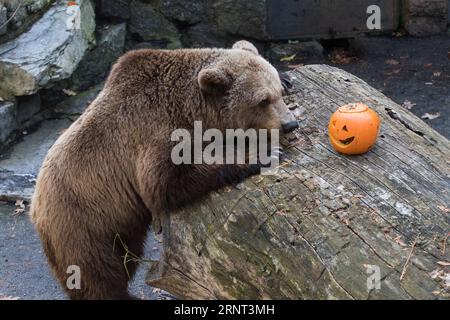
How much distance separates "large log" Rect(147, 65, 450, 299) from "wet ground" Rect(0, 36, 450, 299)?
1759 mm

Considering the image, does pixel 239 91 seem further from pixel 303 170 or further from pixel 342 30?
pixel 342 30

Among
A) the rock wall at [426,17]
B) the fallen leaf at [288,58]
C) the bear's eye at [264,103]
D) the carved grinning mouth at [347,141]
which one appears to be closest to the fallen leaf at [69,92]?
the fallen leaf at [288,58]

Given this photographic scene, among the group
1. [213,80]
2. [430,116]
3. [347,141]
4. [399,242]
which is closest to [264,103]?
[213,80]

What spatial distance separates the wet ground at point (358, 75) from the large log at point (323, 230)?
1759 mm

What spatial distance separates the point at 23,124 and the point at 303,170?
4833 millimetres

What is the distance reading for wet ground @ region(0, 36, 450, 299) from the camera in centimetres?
600

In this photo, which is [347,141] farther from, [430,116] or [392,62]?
[392,62]

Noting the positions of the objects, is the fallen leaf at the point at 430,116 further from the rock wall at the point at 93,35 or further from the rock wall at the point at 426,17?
the rock wall at the point at 426,17

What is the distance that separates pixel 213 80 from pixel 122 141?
71cm

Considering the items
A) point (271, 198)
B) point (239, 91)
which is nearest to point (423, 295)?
point (271, 198)

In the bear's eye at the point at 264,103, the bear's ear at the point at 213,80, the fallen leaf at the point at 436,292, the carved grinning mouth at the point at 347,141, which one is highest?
the bear's ear at the point at 213,80

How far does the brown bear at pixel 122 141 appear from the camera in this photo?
14.4 feet

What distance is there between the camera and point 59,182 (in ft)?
14.6

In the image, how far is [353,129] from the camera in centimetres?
401
